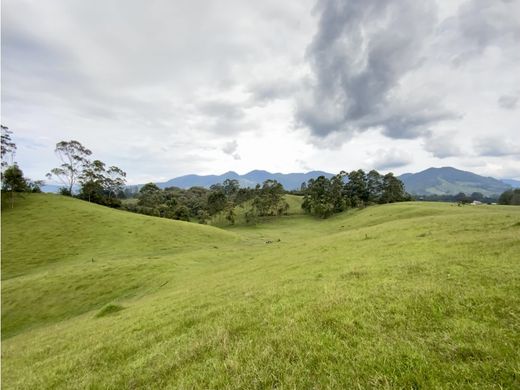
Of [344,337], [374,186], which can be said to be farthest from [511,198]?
[344,337]

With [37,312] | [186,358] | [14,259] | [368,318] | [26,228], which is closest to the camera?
[186,358]

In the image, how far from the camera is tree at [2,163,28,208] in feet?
255

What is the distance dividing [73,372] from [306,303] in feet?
25.3

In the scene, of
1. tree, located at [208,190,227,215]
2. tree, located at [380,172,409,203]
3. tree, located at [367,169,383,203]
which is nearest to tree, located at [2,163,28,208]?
tree, located at [208,190,227,215]

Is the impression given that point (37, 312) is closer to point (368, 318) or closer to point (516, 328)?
point (368, 318)

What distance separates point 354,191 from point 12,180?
13377 cm

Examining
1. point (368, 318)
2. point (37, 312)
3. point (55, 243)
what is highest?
point (368, 318)

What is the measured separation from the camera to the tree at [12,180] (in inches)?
3066

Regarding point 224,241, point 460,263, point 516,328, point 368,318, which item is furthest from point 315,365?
point 224,241

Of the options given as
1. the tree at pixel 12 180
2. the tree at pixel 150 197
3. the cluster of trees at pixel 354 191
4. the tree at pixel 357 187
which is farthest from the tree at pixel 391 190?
the tree at pixel 12 180

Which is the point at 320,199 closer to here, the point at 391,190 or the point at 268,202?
the point at 268,202

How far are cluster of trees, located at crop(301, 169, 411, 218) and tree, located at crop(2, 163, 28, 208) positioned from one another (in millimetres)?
109683

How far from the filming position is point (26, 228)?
203 feet

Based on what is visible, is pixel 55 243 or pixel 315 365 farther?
pixel 55 243
